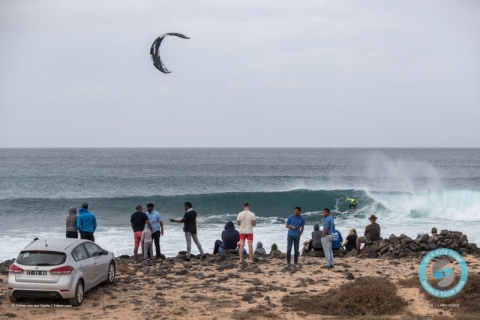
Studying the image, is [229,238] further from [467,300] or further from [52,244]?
[467,300]

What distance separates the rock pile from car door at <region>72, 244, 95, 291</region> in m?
7.99

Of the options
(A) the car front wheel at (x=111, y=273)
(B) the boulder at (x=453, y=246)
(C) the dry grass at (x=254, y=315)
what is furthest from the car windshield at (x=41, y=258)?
(B) the boulder at (x=453, y=246)

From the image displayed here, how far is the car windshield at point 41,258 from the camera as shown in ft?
32.3

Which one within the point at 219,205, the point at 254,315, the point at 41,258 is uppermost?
the point at 41,258

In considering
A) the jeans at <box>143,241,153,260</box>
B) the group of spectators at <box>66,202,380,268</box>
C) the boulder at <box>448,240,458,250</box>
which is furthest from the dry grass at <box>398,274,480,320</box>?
the jeans at <box>143,241,153,260</box>

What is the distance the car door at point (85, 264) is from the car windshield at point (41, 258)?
332 millimetres

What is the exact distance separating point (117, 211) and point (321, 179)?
33.0m

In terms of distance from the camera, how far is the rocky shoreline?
9875 millimetres

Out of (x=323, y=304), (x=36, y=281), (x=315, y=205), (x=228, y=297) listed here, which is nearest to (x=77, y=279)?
(x=36, y=281)

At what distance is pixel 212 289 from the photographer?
11.5 m

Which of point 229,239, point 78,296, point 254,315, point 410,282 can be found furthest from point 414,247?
point 78,296

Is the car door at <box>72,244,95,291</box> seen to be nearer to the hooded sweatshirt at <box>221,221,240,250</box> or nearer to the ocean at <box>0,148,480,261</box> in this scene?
the hooded sweatshirt at <box>221,221,240,250</box>

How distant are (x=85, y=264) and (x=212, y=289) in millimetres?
2675

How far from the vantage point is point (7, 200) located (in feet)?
131
